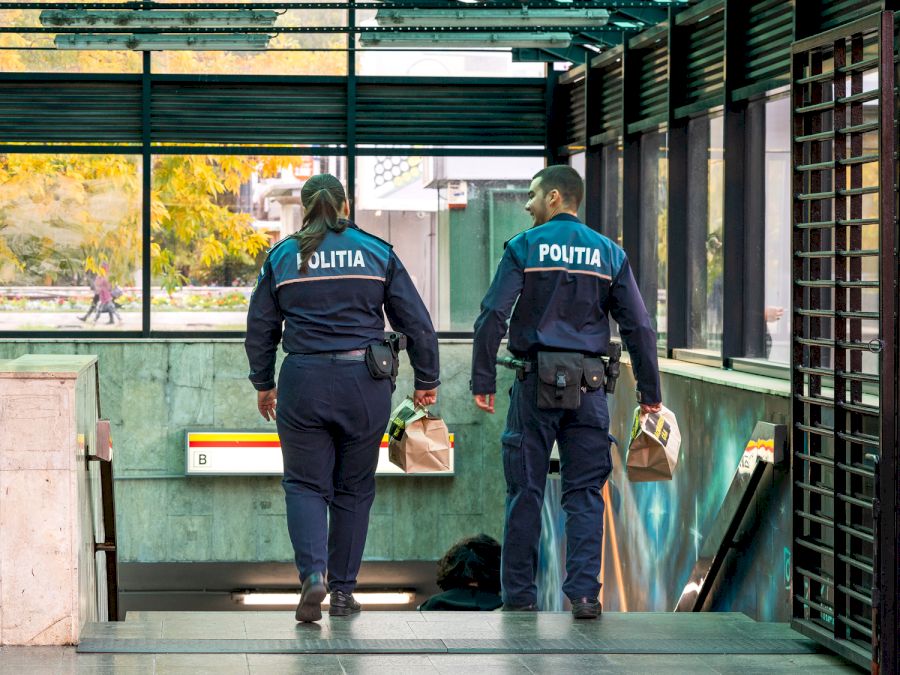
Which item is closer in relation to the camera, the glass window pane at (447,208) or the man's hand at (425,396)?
the man's hand at (425,396)

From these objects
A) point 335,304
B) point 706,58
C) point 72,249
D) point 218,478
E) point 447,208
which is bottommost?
point 218,478

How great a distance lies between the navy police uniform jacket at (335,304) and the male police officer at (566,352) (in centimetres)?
34

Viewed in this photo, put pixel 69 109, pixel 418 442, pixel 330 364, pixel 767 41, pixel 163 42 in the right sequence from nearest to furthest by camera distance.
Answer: pixel 330 364 → pixel 418 442 → pixel 767 41 → pixel 163 42 → pixel 69 109

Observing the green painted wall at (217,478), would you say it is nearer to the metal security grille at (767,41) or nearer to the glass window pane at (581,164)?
the glass window pane at (581,164)

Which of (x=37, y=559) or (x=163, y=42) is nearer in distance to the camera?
(x=37, y=559)

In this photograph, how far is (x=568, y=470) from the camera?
5836mm

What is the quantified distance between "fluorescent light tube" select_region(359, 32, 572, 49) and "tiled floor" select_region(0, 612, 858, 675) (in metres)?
5.79

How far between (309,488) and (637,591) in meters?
4.30

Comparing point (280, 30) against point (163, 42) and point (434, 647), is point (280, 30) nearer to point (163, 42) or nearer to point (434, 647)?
point (163, 42)

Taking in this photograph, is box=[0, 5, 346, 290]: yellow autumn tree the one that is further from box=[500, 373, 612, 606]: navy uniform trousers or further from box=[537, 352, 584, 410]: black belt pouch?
box=[537, 352, 584, 410]: black belt pouch

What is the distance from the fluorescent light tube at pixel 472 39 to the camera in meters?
10.4

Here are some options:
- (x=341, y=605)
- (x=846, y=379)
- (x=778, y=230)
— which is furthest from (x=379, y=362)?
(x=778, y=230)

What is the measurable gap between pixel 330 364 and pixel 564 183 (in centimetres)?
127

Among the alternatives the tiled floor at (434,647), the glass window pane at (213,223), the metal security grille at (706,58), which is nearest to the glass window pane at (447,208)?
the glass window pane at (213,223)
